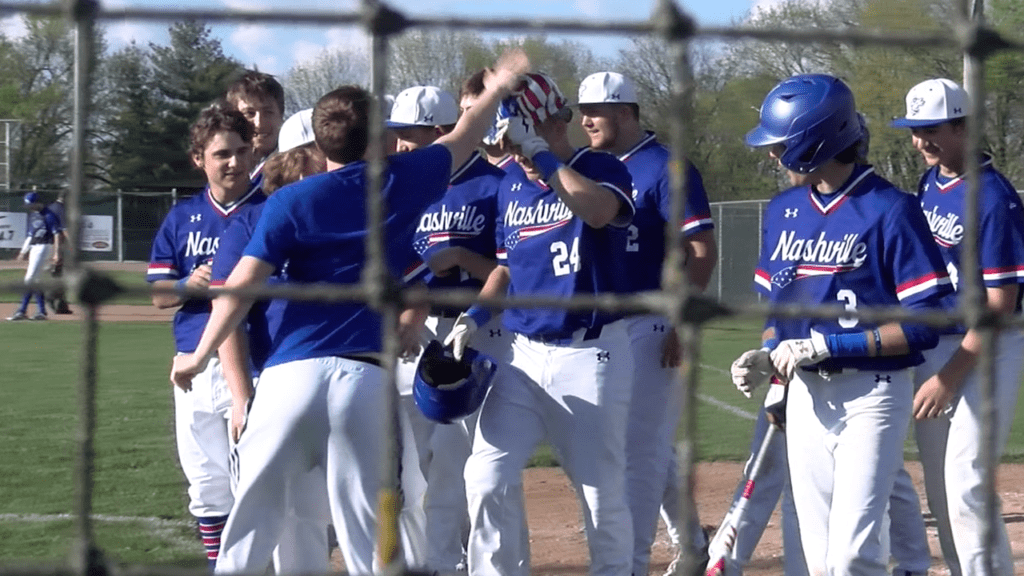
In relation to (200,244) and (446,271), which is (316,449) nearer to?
(200,244)

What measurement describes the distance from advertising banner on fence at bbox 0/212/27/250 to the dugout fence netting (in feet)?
81.3

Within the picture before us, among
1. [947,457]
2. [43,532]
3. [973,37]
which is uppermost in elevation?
[973,37]

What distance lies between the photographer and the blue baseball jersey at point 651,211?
4641mm

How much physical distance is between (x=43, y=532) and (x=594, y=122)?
2.91 meters

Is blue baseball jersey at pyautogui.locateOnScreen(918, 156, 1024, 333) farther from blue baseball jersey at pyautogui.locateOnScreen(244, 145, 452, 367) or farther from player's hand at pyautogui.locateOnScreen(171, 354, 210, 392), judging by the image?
player's hand at pyautogui.locateOnScreen(171, 354, 210, 392)

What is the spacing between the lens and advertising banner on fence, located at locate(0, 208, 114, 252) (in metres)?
25.4

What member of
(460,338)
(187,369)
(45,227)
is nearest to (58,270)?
(45,227)

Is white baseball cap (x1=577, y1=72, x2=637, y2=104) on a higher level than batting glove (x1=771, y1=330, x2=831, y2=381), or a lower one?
higher

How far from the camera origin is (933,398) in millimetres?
3840

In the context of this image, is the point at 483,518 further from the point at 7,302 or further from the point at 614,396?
the point at 7,302

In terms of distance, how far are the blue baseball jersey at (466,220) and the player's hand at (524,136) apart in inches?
43.5

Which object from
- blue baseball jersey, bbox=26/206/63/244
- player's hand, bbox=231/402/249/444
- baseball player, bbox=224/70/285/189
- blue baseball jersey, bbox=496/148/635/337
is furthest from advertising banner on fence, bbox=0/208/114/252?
player's hand, bbox=231/402/249/444

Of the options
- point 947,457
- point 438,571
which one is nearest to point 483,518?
point 438,571

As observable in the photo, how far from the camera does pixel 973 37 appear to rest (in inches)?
82.6
